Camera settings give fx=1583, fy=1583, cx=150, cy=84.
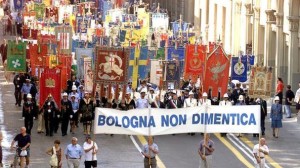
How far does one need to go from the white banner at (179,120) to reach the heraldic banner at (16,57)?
17.1 m

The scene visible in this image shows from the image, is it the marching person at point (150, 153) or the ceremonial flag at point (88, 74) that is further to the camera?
the ceremonial flag at point (88, 74)

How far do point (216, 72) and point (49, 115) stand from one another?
20.6ft

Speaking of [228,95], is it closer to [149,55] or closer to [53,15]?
[149,55]

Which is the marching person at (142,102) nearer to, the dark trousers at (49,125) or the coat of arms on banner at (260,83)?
the dark trousers at (49,125)

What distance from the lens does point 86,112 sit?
168 feet

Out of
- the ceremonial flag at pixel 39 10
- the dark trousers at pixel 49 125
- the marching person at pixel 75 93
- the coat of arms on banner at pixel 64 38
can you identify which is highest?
the ceremonial flag at pixel 39 10

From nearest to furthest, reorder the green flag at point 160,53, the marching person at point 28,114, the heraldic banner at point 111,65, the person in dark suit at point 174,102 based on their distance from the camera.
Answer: the marching person at point 28,114
the heraldic banner at point 111,65
the person in dark suit at point 174,102
the green flag at point 160,53

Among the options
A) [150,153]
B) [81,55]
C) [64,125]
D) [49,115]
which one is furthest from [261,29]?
[150,153]

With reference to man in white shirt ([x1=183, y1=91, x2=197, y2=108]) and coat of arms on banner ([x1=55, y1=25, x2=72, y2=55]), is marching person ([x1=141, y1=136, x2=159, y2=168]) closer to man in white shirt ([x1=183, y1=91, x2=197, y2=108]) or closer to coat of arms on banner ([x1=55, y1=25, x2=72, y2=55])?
man in white shirt ([x1=183, y1=91, x2=197, y2=108])

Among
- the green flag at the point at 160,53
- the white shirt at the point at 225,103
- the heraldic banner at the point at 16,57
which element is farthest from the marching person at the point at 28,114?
the green flag at the point at 160,53

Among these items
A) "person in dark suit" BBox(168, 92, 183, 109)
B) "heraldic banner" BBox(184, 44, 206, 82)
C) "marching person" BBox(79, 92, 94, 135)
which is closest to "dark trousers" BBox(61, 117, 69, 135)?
"marching person" BBox(79, 92, 94, 135)

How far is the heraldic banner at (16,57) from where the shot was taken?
A: 58688mm

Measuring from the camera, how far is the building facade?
62.9 metres

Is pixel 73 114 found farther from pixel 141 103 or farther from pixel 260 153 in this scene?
pixel 260 153
